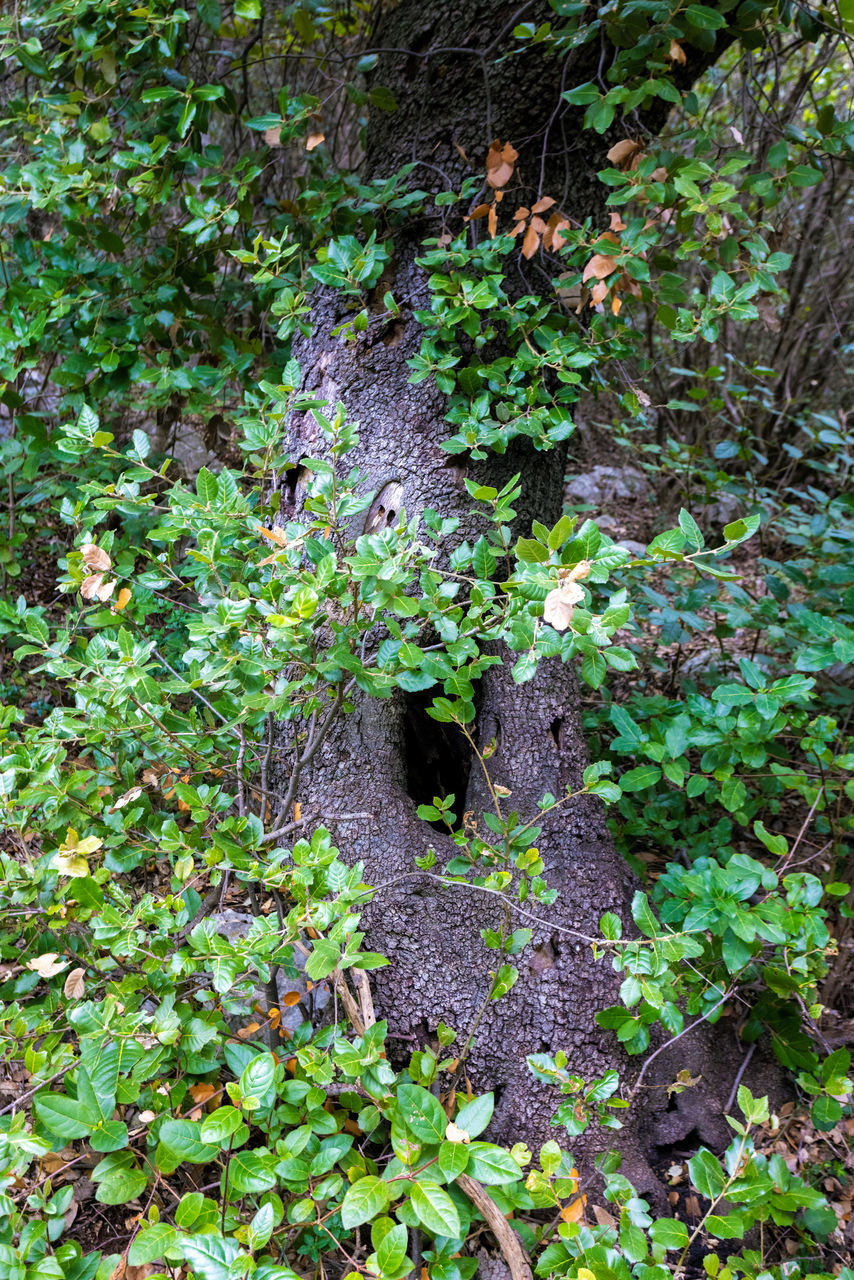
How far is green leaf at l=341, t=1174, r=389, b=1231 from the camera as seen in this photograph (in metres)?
0.94

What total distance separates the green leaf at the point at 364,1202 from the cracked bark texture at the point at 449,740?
0.53 meters

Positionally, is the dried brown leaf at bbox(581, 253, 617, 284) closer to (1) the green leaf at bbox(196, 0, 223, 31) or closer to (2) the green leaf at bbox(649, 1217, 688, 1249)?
(1) the green leaf at bbox(196, 0, 223, 31)

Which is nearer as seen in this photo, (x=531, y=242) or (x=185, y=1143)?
(x=185, y=1143)

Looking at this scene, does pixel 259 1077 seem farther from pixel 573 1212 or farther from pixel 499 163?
pixel 499 163

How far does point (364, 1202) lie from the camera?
96 centimetres

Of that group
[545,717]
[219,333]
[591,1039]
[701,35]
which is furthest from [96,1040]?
[701,35]

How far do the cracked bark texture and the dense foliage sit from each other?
0.22 feet

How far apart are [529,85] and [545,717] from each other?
164 centimetres

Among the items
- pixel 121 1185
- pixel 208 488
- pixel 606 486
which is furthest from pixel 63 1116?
pixel 606 486

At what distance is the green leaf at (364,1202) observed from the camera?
943 mm

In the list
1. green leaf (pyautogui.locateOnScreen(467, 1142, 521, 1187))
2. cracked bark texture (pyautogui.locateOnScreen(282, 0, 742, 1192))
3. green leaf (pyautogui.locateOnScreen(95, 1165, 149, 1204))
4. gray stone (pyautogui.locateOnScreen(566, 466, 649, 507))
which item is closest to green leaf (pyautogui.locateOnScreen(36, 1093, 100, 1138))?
green leaf (pyautogui.locateOnScreen(95, 1165, 149, 1204))

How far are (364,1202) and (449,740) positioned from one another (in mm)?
1087

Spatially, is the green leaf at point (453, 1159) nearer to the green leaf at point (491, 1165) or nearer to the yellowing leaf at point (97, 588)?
the green leaf at point (491, 1165)

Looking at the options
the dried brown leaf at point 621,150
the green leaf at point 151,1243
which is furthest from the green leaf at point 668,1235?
the dried brown leaf at point 621,150
